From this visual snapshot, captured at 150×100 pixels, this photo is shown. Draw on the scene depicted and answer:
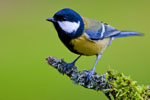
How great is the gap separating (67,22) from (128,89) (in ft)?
2.79

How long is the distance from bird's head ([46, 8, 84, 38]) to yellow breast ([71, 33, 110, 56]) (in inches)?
1.7

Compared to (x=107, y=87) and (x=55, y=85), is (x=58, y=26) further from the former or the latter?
(x=55, y=85)

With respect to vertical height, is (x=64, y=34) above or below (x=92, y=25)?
below

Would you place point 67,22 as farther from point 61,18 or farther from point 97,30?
point 97,30

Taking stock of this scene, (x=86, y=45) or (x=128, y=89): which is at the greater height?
(x=86, y=45)

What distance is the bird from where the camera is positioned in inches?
104

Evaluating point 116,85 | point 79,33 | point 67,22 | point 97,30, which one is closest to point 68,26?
point 67,22

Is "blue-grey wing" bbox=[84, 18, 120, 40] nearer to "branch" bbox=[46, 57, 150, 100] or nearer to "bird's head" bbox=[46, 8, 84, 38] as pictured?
"bird's head" bbox=[46, 8, 84, 38]

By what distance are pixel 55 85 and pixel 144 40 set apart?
1.66m

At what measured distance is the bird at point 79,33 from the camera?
8.67ft

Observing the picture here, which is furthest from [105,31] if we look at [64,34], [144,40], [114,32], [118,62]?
[144,40]

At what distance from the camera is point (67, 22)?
2662mm

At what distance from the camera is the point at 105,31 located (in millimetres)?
3178

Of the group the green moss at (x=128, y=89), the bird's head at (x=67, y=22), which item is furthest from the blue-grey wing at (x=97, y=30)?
the green moss at (x=128, y=89)
